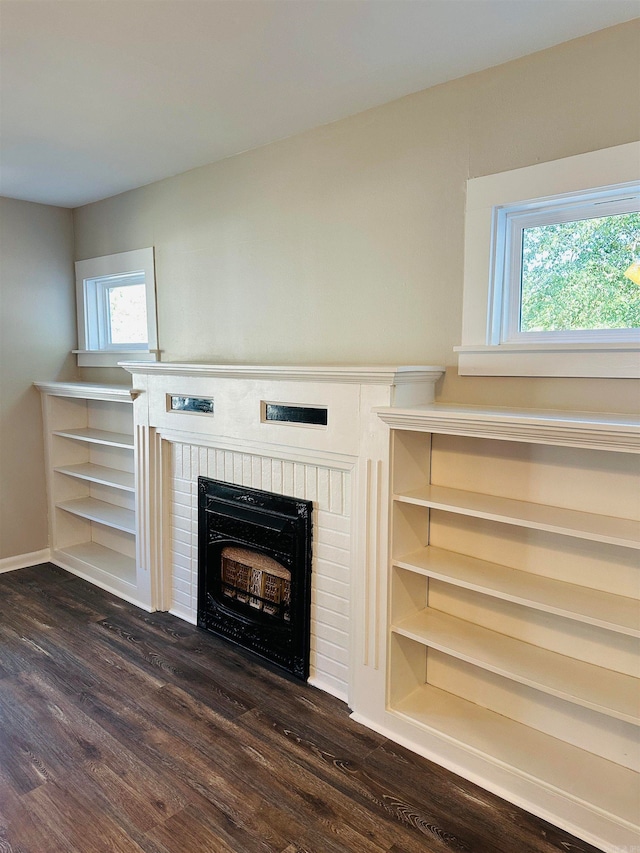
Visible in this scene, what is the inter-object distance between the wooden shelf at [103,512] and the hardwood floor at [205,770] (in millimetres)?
924

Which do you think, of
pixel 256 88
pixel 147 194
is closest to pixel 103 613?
pixel 147 194

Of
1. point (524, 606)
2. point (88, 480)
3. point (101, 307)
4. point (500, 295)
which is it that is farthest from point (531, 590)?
point (101, 307)

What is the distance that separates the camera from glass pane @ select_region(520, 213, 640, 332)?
1883 millimetres

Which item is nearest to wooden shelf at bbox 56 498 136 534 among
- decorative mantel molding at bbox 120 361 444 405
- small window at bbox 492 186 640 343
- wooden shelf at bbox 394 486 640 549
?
decorative mantel molding at bbox 120 361 444 405

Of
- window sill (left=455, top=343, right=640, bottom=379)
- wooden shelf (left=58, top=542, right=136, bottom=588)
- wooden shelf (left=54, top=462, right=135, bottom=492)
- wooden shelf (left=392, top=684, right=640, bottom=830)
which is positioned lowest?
wooden shelf (left=58, top=542, right=136, bottom=588)

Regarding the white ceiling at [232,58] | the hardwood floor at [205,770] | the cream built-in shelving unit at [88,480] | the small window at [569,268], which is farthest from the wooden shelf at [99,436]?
the small window at [569,268]

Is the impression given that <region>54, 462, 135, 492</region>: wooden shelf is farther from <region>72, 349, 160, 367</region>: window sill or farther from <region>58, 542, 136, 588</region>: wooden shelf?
<region>72, 349, 160, 367</region>: window sill

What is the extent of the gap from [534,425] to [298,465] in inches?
45.6

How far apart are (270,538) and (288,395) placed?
2.30ft

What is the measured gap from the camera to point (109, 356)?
4027mm

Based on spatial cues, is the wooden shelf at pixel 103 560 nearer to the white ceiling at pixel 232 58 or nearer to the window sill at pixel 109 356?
the window sill at pixel 109 356

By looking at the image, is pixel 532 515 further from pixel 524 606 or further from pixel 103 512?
pixel 103 512

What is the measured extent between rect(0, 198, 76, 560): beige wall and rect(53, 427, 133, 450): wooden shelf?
0.81 feet

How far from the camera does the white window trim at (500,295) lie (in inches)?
71.3
